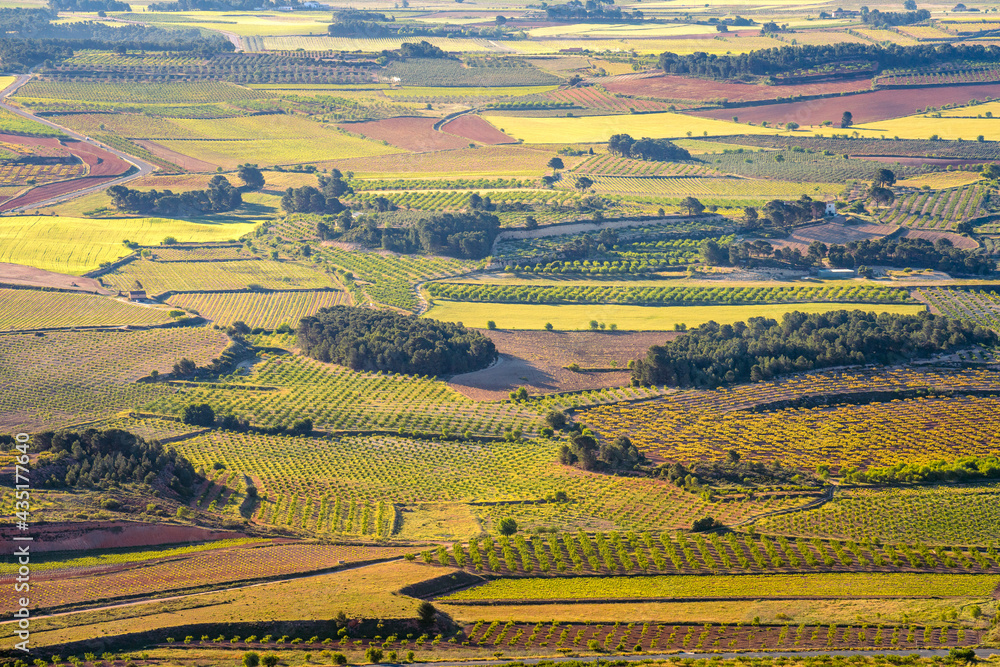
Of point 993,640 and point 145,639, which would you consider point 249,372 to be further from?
point 993,640

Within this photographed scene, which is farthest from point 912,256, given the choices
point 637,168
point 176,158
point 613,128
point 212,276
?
point 176,158

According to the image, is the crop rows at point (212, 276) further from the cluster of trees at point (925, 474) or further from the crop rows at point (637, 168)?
the cluster of trees at point (925, 474)

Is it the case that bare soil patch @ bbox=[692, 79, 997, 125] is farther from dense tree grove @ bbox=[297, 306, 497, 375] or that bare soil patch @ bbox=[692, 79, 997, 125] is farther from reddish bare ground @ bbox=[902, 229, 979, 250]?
dense tree grove @ bbox=[297, 306, 497, 375]

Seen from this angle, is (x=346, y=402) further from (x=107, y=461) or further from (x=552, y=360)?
(x=107, y=461)

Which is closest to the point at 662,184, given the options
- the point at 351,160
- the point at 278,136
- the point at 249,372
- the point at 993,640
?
the point at 351,160

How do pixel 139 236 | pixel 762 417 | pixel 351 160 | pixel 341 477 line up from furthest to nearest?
pixel 351 160 → pixel 139 236 → pixel 762 417 → pixel 341 477

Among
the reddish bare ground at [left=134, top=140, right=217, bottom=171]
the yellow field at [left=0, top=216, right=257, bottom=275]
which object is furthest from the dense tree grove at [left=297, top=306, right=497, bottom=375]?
the reddish bare ground at [left=134, top=140, right=217, bottom=171]
